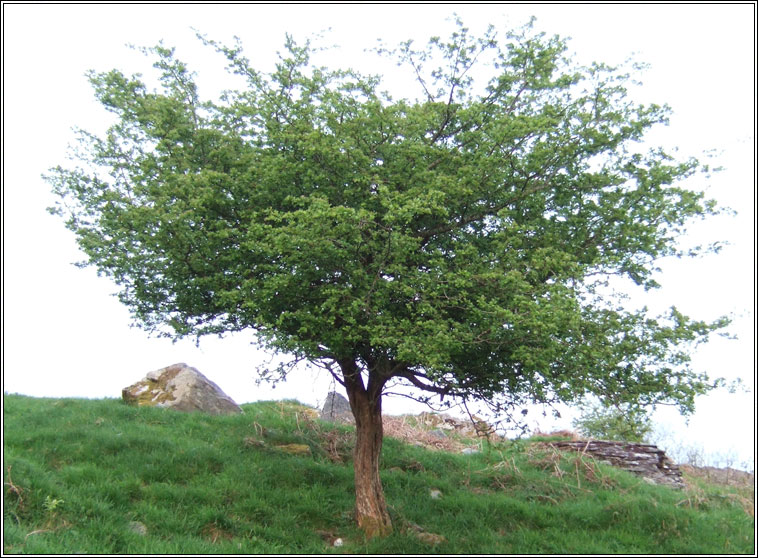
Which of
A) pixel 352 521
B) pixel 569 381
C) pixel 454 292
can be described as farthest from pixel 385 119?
pixel 352 521

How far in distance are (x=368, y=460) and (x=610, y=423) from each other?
5717mm

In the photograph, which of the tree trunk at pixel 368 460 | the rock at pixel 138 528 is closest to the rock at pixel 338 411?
the tree trunk at pixel 368 460

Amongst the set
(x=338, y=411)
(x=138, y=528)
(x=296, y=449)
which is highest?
(x=338, y=411)

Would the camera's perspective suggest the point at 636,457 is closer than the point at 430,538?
No

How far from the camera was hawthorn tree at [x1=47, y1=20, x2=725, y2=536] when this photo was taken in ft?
36.9

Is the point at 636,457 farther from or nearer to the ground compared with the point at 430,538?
farther from the ground

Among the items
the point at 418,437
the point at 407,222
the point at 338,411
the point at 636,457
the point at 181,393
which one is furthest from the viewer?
the point at 338,411

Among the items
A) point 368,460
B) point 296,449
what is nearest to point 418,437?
point 296,449

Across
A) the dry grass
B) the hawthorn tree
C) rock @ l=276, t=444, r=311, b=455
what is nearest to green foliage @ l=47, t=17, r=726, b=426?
the hawthorn tree

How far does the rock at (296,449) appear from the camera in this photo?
17.0 metres

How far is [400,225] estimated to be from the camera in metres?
11.8

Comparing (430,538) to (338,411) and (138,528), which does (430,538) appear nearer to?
(138,528)

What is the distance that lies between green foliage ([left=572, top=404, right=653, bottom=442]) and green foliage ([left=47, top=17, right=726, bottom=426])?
366 millimetres

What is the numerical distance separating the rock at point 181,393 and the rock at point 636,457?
1113 cm
